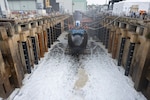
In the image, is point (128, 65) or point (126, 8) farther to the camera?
point (126, 8)

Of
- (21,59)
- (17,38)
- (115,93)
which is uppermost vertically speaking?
(17,38)

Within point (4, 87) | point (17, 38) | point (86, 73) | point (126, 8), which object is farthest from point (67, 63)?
point (126, 8)

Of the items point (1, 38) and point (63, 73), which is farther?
point (63, 73)

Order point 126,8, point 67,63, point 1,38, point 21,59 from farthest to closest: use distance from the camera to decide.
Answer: point 126,8, point 67,63, point 21,59, point 1,38

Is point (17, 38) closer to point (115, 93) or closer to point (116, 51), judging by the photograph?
point (115, 93)

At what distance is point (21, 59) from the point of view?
34.2 feet

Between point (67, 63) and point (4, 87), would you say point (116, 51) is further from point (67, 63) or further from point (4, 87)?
point (4, 87)

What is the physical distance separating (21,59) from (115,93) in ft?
25.7

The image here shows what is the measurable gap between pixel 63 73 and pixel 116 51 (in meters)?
6.78

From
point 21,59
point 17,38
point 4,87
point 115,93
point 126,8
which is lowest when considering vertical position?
point 115,93

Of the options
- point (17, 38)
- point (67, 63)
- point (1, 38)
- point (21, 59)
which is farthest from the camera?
point (67, 63)

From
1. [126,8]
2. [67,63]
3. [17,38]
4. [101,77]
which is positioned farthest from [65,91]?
[126,8]

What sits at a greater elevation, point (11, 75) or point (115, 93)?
point (11, 75)

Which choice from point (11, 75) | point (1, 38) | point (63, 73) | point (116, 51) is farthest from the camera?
point (116, 51)
